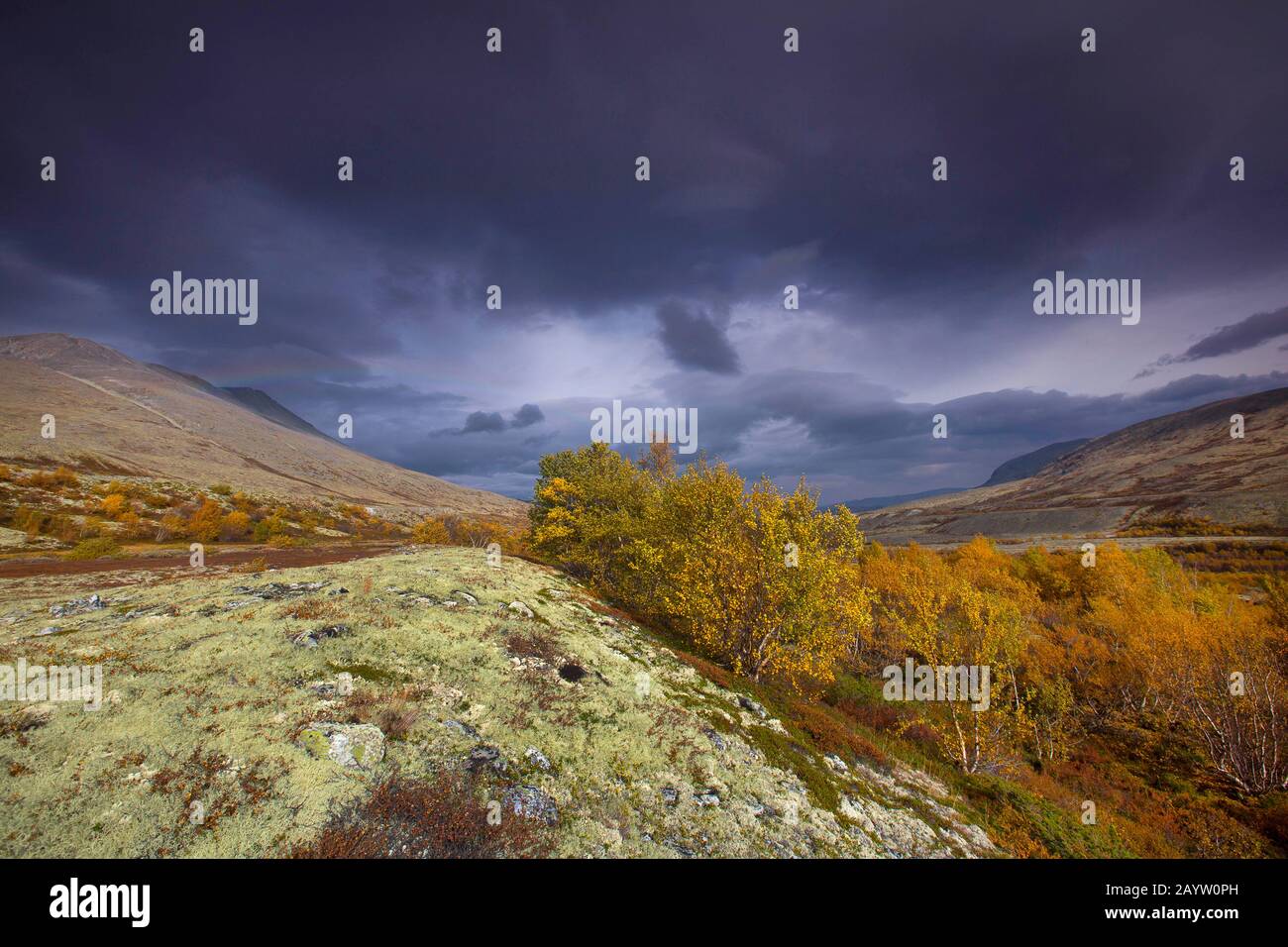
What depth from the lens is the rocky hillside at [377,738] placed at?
713cm

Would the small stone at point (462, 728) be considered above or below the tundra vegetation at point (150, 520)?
below

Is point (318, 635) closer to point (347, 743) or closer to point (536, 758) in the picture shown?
point (347, 743)

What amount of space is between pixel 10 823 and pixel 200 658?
505 cm

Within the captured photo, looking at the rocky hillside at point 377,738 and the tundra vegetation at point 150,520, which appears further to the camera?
the tundra vegetation at point 150,520

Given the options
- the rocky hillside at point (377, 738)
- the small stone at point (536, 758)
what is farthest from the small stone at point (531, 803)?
the small stone at point (536, 758)

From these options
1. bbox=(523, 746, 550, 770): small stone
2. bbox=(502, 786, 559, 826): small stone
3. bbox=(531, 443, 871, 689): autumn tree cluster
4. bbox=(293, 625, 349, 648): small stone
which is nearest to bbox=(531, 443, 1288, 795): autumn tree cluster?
bbox=(531, 443, 871, 689): autumn tree cluster

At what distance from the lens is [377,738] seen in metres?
9.42

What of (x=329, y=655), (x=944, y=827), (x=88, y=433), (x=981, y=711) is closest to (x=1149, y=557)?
(x=981, y=711)

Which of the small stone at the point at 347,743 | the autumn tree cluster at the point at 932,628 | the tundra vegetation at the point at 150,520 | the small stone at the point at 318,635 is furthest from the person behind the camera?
the tundra vegetation at the point at 150,520

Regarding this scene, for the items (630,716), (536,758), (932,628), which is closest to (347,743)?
(536,758)

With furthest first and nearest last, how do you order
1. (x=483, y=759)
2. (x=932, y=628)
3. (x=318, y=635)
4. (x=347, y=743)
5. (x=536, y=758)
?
(x=932, y=628) < (x=318, y=635) < (x=536, y=758) < (x=483, y=759) < (x=347, y=743)

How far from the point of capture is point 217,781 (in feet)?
24.6

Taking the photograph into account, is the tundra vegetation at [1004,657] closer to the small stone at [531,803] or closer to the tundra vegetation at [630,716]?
the tundra vegetation at [630,716]

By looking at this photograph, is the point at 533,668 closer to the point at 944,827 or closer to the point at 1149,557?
the point at 944,827
